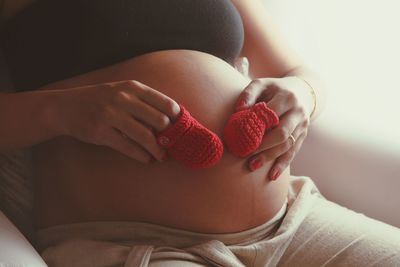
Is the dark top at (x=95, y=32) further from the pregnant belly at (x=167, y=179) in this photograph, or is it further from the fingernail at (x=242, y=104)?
the fingernail at (x=242, y=104)

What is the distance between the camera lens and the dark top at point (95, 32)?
0.83m

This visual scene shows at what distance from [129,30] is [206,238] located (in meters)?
0.36

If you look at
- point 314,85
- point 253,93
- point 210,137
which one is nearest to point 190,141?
point 210,137

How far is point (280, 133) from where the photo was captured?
0.82 metres

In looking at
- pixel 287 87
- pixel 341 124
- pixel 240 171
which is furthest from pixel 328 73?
pixel 240 171

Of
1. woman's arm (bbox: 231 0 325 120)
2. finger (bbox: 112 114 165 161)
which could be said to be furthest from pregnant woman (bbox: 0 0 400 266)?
woman's arm (bbox: 231 0 325 120)

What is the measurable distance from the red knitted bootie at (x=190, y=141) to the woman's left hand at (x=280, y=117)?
94 mm

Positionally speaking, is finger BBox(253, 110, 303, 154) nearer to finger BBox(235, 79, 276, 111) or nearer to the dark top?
finger BBox(235, 79, 276, 111)

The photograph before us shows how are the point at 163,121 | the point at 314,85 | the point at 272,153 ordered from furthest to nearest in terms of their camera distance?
1. the point at 314,85
2. the point at 272,153
3. the point at 163,121

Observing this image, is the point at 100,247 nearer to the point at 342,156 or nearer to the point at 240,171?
the point at 240,171

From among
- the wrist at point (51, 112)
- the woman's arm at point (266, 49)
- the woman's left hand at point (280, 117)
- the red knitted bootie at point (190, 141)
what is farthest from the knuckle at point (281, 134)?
the wrist at point (51, 112)

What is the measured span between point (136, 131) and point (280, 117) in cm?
25

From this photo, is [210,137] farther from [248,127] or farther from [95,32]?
[95,32]

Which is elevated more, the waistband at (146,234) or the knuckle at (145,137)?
the knuckle at (145,137)
